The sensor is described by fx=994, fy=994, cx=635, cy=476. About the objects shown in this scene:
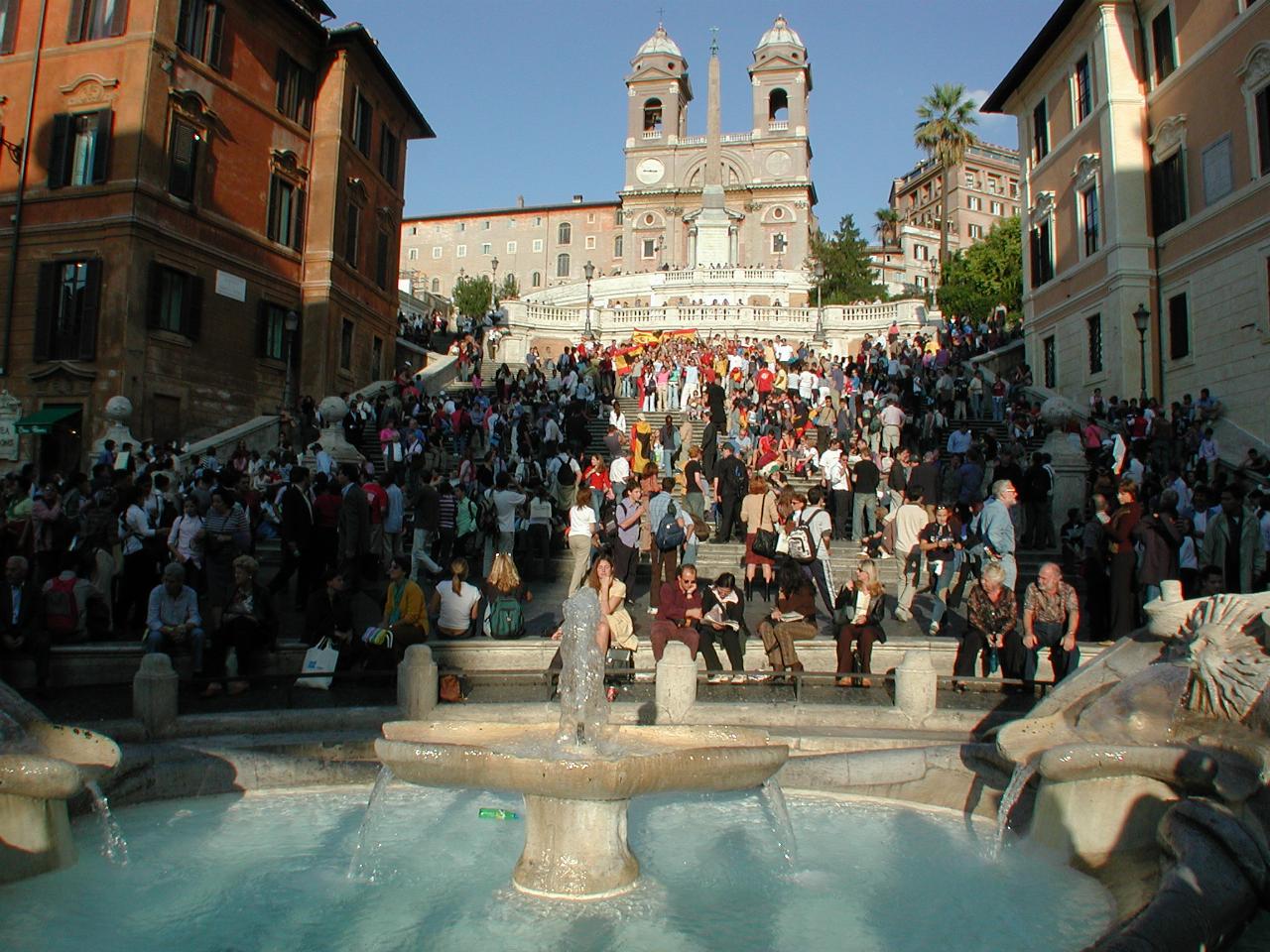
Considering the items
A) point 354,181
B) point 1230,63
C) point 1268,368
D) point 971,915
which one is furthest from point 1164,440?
point 354,181

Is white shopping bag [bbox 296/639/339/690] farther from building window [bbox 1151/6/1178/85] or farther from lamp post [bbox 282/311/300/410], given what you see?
building window [bbox 1151/6/1178/85]

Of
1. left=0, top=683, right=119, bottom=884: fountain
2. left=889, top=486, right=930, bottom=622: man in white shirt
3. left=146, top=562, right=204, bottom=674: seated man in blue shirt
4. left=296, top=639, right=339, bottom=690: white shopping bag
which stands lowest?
left=0, top=683, right=119, bottom=884: fountain

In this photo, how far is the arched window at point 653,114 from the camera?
89.8 meters

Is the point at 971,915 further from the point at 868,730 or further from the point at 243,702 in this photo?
the point at 243,702

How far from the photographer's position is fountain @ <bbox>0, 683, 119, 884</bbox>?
5.57 meters

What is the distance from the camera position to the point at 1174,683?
19.7 ft

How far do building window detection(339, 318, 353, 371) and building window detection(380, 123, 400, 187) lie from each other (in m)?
6.60

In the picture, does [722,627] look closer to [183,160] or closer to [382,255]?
[183,160]

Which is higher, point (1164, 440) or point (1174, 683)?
point (1164, 440)

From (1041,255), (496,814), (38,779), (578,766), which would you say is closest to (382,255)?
(1041,255)

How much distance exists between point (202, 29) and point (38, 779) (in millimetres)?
25290

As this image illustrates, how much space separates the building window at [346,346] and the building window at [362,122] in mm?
5947

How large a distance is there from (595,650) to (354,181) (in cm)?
2842

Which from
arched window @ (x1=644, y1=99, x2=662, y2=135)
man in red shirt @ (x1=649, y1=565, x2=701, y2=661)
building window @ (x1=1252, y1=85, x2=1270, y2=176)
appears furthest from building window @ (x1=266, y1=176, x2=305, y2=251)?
arched window @ (x1=644, y1=99, x2=662, y2=135)
